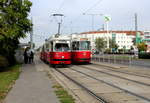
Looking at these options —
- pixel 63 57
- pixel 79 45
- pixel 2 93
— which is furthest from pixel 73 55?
pixel 2 93

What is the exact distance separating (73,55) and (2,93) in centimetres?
2115

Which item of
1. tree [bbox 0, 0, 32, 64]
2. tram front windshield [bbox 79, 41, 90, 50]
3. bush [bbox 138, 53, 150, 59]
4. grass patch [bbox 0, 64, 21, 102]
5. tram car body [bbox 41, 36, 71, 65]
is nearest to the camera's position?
grass patch [bbox 0, 64, 21, 102]

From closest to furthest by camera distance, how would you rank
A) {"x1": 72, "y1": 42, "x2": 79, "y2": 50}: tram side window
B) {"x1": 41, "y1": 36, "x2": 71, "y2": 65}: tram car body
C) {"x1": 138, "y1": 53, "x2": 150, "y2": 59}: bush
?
{"x1": 41, "y1": 36, "x2": 71, "y2": 65}: tram car body < {"x1": 72, "y1": 42, "x2": 79, "y2": 50}: tram side window < {"x1": 138, "y1": 53, "x2": 150, "y2": 59}: bush

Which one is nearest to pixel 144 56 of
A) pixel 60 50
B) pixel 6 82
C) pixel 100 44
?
pixel 60 50

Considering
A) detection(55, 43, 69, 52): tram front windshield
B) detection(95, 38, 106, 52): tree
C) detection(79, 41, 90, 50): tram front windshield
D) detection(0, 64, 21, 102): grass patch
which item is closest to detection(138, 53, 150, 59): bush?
detection(79, 41, 90, 50): tram front windshield

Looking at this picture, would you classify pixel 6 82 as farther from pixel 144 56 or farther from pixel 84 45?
pixel 144 56

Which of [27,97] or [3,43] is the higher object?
[3,43]

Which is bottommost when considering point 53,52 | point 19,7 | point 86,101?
point 86,101

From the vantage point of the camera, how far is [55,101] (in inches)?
331

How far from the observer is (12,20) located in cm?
2297

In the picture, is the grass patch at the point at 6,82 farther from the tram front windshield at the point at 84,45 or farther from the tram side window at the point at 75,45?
the tram front windshield at the point at 84,45

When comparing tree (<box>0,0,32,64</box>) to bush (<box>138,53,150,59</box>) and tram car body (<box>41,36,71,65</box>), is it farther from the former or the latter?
bush (<box>138,53,150,59</box>)

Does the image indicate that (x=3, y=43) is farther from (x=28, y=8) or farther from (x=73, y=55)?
(x=73, y=55)

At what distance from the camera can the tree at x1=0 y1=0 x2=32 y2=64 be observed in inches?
851
